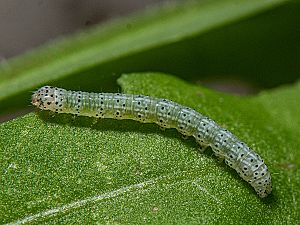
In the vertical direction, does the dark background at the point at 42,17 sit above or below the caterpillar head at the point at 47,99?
below

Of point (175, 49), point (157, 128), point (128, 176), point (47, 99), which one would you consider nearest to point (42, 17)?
point (175, 49)

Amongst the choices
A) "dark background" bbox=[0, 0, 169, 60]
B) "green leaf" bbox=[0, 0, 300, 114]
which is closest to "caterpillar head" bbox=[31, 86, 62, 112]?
"green leaf" bbox=[0, 0, 300, 114]

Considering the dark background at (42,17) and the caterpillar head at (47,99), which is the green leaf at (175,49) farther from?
the dark background at (42,17)

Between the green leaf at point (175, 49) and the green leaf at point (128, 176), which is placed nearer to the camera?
the green leaf at point (128, 176)

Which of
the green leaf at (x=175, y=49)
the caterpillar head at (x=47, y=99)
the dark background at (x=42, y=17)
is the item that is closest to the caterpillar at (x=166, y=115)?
the caterpillar head at (x=47, y=99)

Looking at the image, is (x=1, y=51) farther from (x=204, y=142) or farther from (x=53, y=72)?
(x=204, y=142)

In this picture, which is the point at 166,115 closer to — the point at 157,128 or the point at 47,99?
the point at 157,128

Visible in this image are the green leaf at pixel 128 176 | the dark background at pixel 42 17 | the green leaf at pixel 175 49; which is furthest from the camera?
the dark background at pixel 42 17

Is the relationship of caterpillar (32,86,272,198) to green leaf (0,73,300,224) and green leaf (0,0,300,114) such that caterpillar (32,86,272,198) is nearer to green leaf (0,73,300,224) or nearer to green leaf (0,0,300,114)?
green leaf (0,73,300,224)
